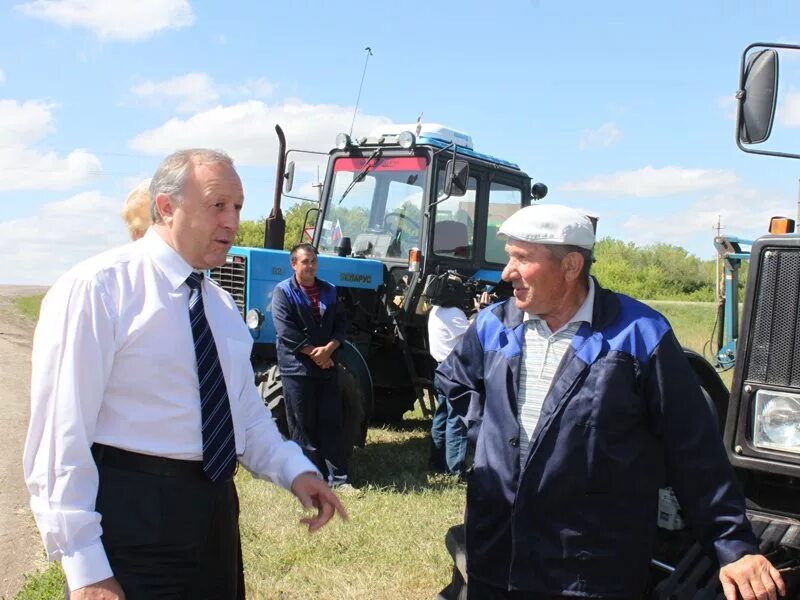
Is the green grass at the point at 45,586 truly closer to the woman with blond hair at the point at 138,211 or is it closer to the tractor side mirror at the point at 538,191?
the woman with blond hair at the point at 138,211

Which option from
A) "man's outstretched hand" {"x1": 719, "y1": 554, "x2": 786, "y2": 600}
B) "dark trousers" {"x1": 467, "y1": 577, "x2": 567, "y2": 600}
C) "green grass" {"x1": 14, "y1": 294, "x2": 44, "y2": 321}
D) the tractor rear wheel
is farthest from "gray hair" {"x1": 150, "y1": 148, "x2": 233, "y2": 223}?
"green grass" {"x1": 14, "y1": 294, "x2": 44, "y2": 321}

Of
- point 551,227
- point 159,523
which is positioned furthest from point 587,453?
point 159,523

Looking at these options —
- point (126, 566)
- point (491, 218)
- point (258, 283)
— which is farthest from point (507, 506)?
point (491, 218)

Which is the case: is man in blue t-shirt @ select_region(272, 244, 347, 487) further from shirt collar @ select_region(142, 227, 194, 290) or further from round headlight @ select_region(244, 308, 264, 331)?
shirt collar @ select_region(142, 227, 194, 290)

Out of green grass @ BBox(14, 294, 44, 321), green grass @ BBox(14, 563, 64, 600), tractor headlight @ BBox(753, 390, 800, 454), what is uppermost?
tractor headlight @ BBox(753, 390, 800, 454)

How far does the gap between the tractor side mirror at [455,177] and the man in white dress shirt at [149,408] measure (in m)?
4.09

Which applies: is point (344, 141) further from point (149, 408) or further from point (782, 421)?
point (149, 408)

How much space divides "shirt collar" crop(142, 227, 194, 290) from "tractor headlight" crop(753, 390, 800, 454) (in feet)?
6.08

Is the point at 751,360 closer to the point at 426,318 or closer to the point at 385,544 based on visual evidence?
the point at 385,544

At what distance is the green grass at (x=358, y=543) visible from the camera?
4.12 m

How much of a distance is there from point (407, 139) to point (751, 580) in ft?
17.4

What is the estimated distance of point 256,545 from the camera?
468cm

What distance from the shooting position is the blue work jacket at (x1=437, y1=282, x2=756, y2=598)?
2211 mm

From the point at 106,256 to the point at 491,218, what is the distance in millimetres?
5694
